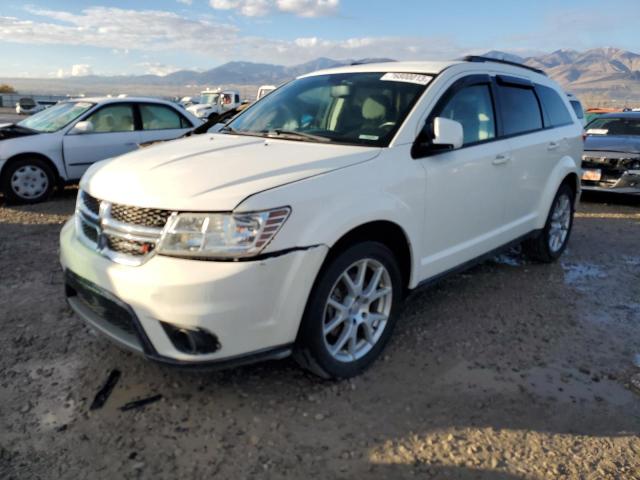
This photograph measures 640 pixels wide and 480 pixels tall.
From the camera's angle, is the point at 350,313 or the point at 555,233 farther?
the point at 555,233

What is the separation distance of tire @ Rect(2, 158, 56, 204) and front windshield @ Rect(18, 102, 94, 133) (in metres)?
0.56

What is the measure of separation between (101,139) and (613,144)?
26.2 ft

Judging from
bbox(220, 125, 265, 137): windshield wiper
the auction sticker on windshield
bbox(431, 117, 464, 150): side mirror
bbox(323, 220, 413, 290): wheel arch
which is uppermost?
the auction sticker on windshield

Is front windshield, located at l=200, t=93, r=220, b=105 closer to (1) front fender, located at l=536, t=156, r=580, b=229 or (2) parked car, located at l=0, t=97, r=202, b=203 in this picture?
(2) parked car, located at l=0, t=97, r=202, b=203

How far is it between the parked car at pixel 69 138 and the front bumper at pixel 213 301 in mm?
5639

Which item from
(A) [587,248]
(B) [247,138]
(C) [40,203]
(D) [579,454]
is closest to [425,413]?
(D) [579,454]

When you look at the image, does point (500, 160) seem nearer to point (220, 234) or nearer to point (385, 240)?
point (385, 240)

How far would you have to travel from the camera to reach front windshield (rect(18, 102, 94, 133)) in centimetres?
779

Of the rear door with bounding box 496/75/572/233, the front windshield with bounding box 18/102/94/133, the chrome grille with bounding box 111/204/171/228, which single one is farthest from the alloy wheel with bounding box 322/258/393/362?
the front windshield with bounding box 18/102/94/133

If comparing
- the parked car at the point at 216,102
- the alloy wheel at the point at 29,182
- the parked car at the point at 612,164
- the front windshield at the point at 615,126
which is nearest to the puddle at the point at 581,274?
the parked car at the point at 612,164

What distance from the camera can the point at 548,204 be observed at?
491cm

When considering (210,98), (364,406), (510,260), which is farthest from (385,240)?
(210,98)

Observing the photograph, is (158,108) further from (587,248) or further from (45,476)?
(45,476)

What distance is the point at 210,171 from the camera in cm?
279
